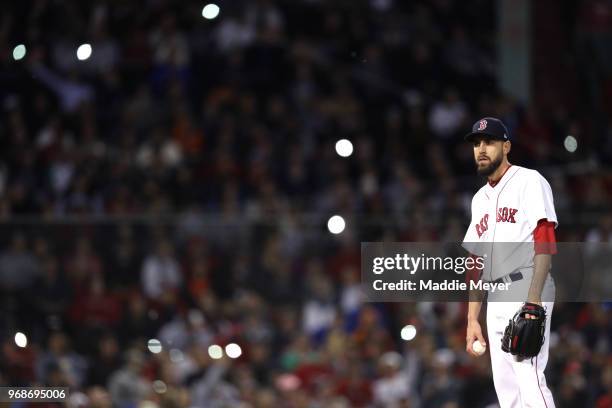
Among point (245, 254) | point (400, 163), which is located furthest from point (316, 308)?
point (400, 163)

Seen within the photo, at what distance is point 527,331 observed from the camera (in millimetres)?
4910

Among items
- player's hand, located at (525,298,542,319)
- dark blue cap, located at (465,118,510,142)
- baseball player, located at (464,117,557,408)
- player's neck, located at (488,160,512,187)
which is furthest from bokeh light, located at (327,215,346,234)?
player's hand, located at (525,298,542,319)

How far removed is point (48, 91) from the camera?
37.7 feet

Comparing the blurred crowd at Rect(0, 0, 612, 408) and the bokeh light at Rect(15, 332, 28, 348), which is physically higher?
the blurred crowd at Rect(0, 0, 612, 408)

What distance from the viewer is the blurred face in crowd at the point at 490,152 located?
5.23 meters

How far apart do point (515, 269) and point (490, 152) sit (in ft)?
1.61

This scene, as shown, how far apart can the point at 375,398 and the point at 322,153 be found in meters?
2.61

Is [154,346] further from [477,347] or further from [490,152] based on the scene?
[490,152]

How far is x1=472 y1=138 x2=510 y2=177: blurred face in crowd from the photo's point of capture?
17.1ft

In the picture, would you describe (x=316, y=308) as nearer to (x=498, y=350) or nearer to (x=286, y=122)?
(x=286, y=122)

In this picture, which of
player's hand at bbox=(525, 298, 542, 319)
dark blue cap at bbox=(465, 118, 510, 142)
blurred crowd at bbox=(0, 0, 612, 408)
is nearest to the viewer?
player's hand at bbox=(525, 298, 542, 319)

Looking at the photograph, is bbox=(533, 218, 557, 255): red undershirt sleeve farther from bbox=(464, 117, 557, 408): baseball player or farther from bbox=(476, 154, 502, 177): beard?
bbox=(476, 154, 502, 177): beard

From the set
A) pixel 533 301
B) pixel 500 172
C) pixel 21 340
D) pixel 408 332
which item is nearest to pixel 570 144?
pixel 408 332

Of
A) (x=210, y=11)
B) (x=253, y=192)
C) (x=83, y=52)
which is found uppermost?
(x=210, y=11)
